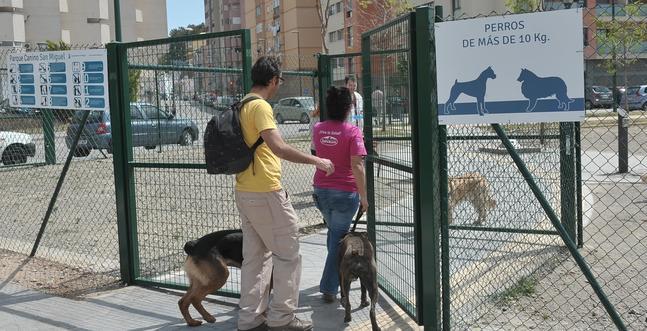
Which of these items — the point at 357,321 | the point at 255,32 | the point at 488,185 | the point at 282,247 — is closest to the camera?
the point at 282,247

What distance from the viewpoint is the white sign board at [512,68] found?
3.87 m

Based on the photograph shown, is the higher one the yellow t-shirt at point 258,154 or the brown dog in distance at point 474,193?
the yellow t-shirt at point 258,154

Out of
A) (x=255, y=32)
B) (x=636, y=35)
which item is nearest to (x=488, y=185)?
(x=636, y=35)

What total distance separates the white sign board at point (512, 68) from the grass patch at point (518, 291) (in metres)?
2.03

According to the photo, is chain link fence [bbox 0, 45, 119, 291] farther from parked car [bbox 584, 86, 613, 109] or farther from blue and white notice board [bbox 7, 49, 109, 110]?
parked car [bbox 584, 86, 613, 109]

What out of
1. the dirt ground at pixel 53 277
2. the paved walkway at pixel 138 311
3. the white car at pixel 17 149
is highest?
the white car at pixel 17 149

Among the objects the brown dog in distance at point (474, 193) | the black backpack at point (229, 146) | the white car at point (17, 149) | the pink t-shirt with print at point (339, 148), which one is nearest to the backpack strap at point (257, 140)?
the black backpack at point (229, 146)

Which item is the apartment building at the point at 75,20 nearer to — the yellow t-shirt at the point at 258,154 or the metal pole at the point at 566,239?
the yellow t-shirt at the point at 258,154

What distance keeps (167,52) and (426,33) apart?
9.31 ft

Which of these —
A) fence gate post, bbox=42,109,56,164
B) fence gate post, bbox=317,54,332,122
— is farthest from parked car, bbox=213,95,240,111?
fence gate post, bbox=42,109,56,164

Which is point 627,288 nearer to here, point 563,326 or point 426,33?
point 563,326

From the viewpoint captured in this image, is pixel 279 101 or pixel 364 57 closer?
pixel 364 57

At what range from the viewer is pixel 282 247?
466 centimetres

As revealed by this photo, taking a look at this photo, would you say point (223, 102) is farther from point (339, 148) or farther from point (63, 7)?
point (63, 7)
